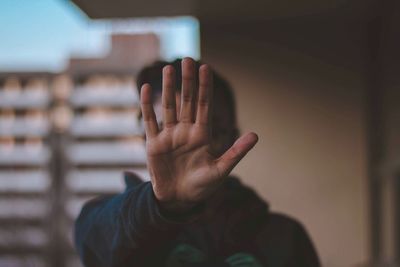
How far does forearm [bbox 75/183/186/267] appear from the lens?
0.78 meters

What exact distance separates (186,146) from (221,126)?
27cm

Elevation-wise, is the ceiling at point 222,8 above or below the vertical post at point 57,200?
above

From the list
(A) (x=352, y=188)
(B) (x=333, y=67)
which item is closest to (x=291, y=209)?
(A) (x=352, y=188)

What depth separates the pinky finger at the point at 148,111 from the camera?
0.73 m

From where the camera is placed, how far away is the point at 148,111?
0.73 m

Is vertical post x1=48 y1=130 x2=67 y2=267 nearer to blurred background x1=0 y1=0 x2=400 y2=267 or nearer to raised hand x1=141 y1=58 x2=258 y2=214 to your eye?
blurred background x1=0 y1=0 x2=400 y2=267

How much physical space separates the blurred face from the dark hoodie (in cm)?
7

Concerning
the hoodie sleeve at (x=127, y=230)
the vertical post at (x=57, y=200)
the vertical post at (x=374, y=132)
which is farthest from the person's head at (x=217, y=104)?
the vertical post at (x=57, y=200)

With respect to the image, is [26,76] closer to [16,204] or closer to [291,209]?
[16,204]

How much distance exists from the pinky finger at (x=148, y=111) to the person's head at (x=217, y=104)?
0.18 metres

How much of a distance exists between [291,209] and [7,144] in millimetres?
24319

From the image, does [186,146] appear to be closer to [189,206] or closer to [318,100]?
[189,206]

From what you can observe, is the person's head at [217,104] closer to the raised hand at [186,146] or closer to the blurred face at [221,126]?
the blurred face at [221,126]

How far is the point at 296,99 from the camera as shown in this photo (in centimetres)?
223
